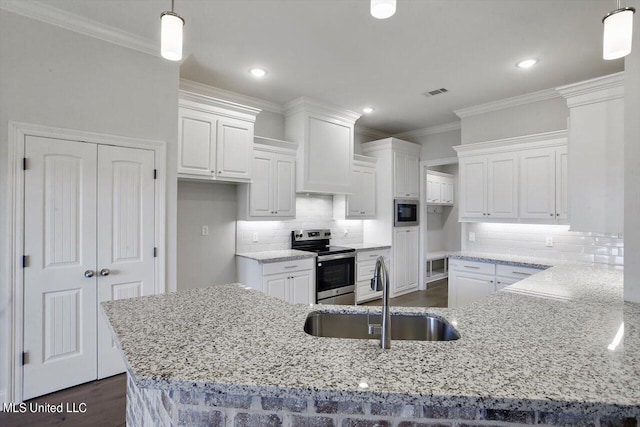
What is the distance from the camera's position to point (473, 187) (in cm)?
430

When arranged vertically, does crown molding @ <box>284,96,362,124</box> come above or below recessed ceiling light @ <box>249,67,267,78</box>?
below

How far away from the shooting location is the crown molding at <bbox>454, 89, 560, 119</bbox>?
3.88 metres

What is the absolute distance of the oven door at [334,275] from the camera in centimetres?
422

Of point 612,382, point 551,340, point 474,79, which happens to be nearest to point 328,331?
point 551,340

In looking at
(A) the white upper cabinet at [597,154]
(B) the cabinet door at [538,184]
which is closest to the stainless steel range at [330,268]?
(B) the cabinet door at [538,184]

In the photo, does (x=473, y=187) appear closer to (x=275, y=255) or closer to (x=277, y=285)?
(x=275, y=255)

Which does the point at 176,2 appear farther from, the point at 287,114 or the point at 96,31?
the point at 287,114

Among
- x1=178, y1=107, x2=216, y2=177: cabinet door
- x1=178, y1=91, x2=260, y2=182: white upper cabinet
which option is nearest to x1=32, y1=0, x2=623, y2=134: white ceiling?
x1=178, y1=91, x2=260, y2=182: white upper cabinet

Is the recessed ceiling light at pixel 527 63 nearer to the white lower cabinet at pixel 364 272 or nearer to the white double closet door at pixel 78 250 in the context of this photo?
the white lower cabinet at pixel 364 272

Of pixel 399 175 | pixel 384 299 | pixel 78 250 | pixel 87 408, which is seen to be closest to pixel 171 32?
pixel 384 299

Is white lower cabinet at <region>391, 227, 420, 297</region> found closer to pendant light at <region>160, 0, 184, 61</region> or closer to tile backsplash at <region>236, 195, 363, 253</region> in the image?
tile backsplash at <region>236, 195, 363, 253</region>

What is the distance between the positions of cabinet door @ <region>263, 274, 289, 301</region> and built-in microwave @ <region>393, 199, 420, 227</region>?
2.29m

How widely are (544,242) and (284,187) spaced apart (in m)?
3.25

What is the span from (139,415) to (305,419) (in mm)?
909
